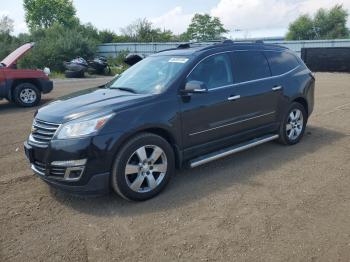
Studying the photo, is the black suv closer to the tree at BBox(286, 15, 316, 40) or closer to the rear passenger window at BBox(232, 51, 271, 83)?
the rear passenger window at BBox(232, 51, 271, 83)

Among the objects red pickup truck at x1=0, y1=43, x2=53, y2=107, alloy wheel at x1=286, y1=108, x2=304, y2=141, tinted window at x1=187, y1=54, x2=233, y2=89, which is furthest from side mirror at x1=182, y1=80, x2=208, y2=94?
red pickup truck at x1=0, y1=43, x2=53, y2=107

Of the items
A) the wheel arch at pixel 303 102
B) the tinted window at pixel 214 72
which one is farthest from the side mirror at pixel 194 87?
the wheel arch at pixel 303 102

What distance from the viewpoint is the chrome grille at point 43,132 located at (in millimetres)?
3963

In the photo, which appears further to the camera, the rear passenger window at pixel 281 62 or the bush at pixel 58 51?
the bush at pixel 58 51

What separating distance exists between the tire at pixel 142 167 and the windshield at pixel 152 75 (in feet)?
2.31

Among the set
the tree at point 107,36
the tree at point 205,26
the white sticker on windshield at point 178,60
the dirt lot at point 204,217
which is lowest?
the dirt lot at point 204,217

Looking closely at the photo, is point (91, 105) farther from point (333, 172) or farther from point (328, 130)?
point (328, 130)

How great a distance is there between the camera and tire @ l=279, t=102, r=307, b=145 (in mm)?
5936

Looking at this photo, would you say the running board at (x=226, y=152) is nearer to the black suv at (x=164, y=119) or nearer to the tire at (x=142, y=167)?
the black suv at (x=164, y=119)

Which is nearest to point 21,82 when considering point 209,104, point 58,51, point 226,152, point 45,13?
point 209,104

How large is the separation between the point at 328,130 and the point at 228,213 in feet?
13.7

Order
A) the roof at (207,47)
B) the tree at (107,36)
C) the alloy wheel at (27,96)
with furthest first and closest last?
the tree at (107,36)
the alloy wheel at (27,96)
the roof at (207,47)

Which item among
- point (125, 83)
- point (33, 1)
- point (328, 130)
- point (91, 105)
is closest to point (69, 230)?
point (91, 105)

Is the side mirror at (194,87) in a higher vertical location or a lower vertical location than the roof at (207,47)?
lower
